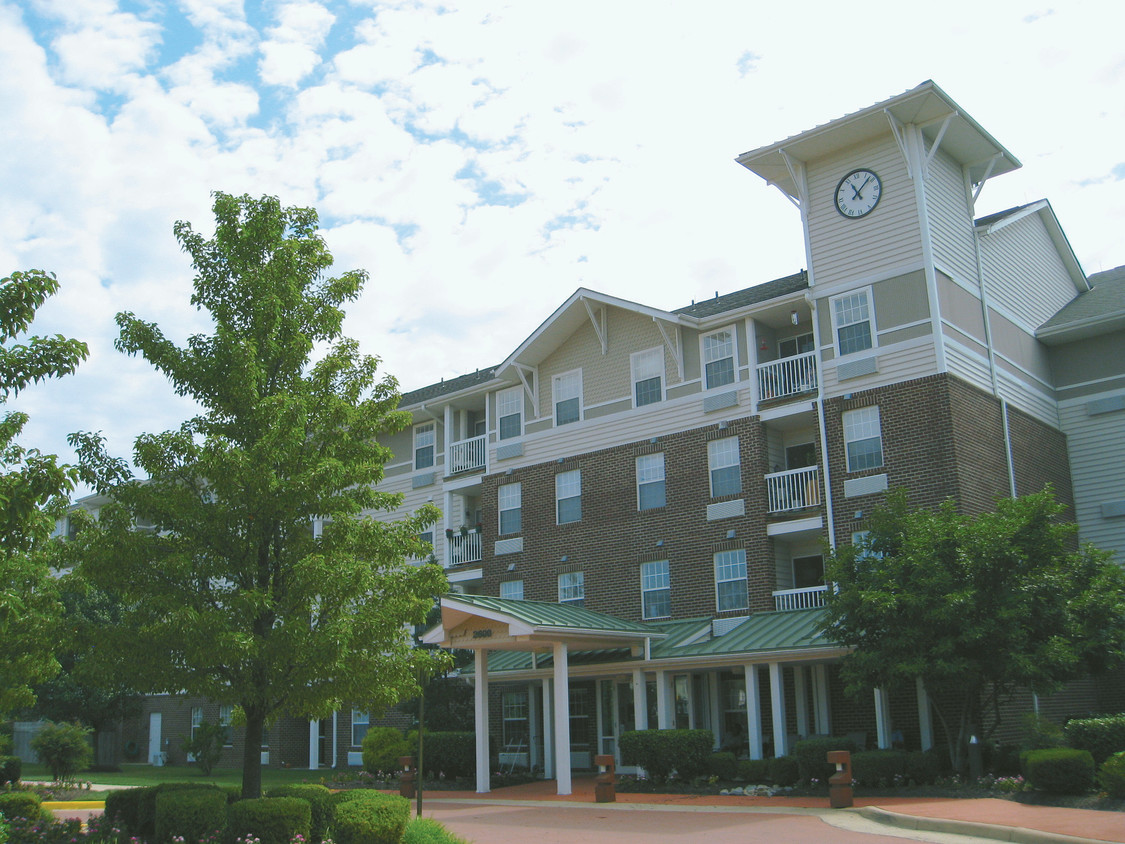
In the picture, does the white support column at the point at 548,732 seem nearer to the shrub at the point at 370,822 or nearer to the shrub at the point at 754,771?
the shrub at the point at 754,771

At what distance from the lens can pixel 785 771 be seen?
2056 cm

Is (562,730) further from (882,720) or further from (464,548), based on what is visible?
(464,548)

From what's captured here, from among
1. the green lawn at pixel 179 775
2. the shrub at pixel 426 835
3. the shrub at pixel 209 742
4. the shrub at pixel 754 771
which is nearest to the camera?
the shrub at pixel 426 835

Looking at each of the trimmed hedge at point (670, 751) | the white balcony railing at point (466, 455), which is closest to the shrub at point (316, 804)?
the trimmed hedge at point (670, 751)

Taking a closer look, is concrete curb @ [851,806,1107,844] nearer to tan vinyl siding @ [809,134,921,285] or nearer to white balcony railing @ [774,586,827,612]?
white balcony railing @ [774,586,827,612]

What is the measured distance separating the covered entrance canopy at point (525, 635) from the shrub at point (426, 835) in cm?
721

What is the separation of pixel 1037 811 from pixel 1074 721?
11.7ft

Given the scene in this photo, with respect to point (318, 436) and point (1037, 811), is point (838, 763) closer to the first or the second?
point (1037, 811)

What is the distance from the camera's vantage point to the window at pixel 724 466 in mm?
25891

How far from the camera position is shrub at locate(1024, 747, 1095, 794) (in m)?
15.9

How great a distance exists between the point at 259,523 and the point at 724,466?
47.2ft

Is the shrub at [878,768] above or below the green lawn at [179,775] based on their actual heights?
above

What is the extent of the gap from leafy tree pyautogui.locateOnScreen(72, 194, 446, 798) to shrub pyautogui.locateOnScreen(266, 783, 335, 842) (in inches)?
16.4

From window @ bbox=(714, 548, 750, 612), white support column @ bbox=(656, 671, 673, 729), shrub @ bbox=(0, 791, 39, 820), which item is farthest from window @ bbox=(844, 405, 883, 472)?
shrub @ bbox=(0, 791, 39, 820)
